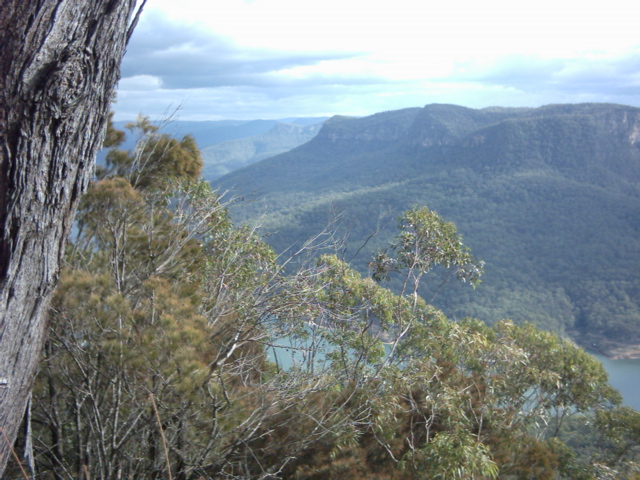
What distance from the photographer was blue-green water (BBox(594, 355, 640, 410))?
21641mm

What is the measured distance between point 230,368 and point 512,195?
53.4 metres

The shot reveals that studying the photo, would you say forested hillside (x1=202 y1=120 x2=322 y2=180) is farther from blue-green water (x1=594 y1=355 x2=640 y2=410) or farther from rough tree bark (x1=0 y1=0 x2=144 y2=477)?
rough tree bark (x1=0 y1=0 x2=144 y2=477)

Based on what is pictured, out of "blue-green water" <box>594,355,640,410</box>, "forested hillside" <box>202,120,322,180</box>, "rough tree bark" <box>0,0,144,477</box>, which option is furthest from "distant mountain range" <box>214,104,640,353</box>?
"forested hillside" <box>202,120,322,180</box>

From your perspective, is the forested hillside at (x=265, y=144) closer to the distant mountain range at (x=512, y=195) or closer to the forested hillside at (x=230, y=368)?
the distant mountain range at (x=512, y=195)

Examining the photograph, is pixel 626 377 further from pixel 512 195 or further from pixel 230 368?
pixel 512 195

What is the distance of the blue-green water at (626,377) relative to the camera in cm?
2164

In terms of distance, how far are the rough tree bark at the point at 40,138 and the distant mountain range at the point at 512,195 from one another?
64.8 feet

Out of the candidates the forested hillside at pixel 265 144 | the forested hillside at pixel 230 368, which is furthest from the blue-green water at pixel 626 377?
the forested hillside at pixel 265 144

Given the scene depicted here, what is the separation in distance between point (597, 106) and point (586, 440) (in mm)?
62281

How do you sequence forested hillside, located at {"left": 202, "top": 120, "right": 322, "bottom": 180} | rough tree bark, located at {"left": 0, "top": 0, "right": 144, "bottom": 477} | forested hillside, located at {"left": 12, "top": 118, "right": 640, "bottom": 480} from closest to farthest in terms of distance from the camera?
rough tree bark, located at {"left": 0, "top": 0, "right": 144, "bottom": 477} < forested hillside, located at {"left": 12, "top": 118, "right": 640, "bottom": 480} < forested hillside, located at {"left": 202, "top": 120, "right": 322, "bottom": 180}

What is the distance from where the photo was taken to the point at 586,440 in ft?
Answer: 38.4

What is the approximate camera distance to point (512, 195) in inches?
2078

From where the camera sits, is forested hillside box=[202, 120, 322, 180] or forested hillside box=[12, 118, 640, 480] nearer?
forested hillside box=[12, 118, 640, 480]

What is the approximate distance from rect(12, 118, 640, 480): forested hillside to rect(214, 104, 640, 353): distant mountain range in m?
15.8
